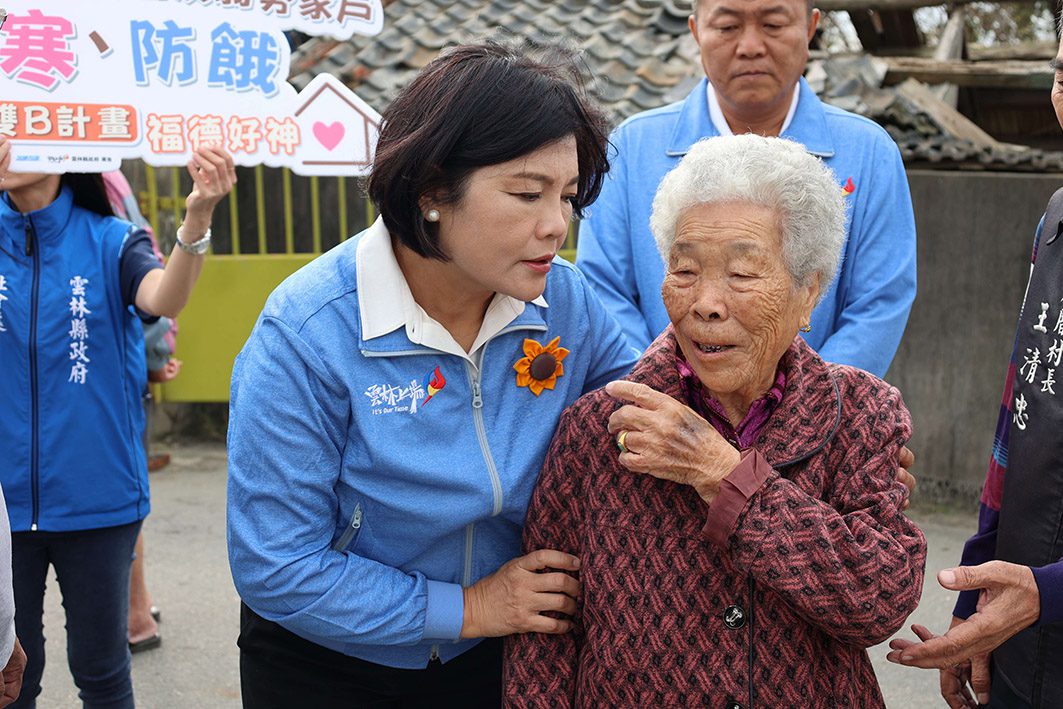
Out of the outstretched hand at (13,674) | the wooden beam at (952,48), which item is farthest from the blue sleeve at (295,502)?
the wooden beam at (952,48)

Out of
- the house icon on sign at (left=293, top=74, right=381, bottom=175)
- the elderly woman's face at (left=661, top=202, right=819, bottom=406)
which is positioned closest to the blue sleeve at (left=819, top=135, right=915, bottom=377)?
the elderly woman's face at (left=661, top=202, right=819, bottom=406)

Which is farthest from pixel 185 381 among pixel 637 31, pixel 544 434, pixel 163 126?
pixel 544 434

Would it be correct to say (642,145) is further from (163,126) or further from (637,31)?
(637,31)

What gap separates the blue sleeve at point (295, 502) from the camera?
1.90m

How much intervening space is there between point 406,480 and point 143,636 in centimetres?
295

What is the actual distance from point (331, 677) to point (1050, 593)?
133 cm

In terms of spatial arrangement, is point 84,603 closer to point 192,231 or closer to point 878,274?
point 192,231

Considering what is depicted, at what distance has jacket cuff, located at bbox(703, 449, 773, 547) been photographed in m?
1.75

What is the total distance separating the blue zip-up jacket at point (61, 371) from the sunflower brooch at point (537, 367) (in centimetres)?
148

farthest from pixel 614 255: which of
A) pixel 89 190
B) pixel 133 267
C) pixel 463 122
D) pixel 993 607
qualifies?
pixel 89 190

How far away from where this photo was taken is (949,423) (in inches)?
242

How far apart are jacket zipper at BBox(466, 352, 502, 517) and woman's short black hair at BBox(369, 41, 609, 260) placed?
229 mm

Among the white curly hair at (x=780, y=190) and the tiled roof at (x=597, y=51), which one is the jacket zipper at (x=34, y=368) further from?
the tiled roof at (x=597, y=51)

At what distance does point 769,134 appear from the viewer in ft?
9.51
